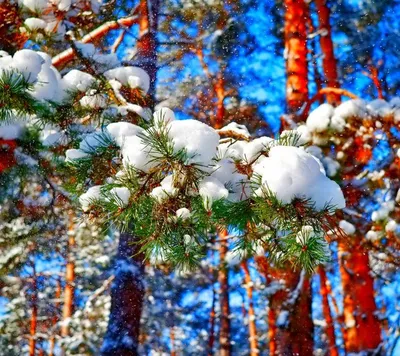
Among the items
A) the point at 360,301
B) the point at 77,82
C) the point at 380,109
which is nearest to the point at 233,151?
the point at 77,82

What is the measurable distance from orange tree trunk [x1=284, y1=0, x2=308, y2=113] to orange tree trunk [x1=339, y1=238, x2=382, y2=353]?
223cm

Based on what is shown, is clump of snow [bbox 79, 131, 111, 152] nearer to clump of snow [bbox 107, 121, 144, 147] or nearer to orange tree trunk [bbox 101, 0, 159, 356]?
clump of snow [bbox 107, 121, 144, 147]

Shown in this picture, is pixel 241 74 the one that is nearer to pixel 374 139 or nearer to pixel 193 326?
pixel 374 139

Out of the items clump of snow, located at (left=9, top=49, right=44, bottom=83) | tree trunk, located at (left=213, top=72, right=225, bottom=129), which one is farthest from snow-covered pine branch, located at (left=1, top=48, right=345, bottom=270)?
→ tree trunk, located at (left=213, top=72, right=225, bottom=129)

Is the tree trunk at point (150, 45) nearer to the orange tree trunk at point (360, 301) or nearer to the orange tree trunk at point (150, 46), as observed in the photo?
the orange tree trunk at point (150, 46)

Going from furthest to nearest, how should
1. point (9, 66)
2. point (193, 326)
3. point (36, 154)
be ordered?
point (193, 326) → point (36, 154) → point (9, 66)

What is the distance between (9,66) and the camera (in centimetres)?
203

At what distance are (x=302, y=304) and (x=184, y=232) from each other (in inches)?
139

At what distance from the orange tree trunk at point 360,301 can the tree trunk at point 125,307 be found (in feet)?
10.4

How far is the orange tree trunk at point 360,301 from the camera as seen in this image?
631 cm

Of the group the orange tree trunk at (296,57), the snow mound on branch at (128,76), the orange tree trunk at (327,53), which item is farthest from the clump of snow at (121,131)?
the orange tree trunk at (327,53)

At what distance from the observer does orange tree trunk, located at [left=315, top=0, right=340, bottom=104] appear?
688 centimetres

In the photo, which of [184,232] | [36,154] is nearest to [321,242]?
[184,232]

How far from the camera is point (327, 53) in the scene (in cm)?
701
